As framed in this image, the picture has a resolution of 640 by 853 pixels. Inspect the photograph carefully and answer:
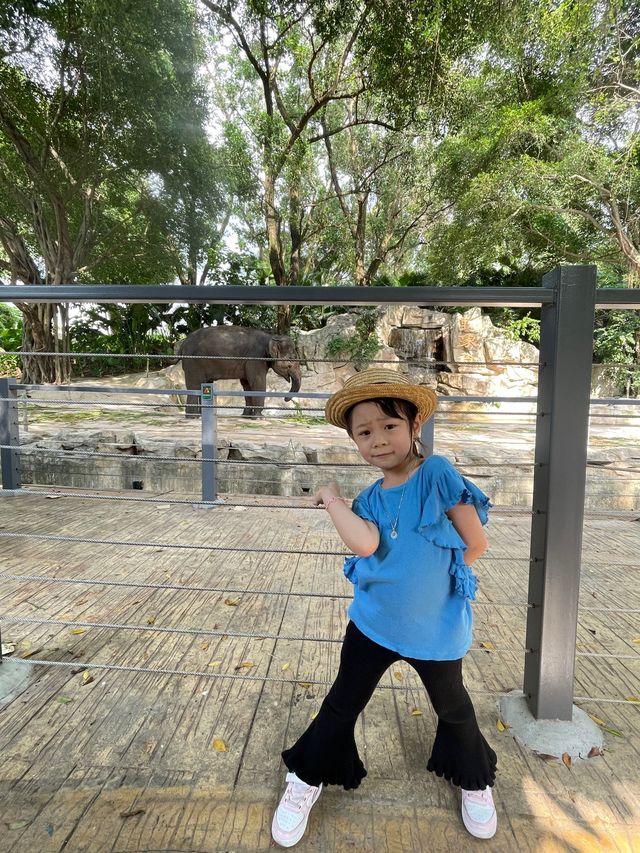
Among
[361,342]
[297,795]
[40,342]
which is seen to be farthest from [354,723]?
[40,342]

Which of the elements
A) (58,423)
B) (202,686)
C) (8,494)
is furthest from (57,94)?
(202,686)

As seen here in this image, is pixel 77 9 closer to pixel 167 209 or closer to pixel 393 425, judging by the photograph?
pixel 167 209

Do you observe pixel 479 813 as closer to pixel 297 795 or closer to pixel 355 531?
pixel 297 795

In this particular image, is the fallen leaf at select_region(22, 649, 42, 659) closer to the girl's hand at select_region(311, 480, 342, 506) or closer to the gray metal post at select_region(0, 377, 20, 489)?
the girl's hand at select_region(311, 480, 342, 506)

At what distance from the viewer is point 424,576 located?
1.05 m

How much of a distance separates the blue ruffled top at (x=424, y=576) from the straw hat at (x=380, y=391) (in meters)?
0.13

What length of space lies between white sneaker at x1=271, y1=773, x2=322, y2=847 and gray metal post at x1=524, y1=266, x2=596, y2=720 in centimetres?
68

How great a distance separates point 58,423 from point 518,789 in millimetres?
7114

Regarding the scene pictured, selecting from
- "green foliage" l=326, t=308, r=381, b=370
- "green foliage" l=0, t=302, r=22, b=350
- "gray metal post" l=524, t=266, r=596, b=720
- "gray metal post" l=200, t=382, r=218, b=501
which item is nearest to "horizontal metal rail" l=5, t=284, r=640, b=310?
"gray metal post" l=524, t=266, r=596, b=720

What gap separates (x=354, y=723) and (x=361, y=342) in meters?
10.6

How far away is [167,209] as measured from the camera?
11664mm

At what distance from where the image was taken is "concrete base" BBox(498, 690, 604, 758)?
129cm

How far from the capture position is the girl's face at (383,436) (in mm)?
1063

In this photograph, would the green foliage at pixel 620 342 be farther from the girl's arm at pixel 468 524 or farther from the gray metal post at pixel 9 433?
the girl's arm at pixel 468 524
